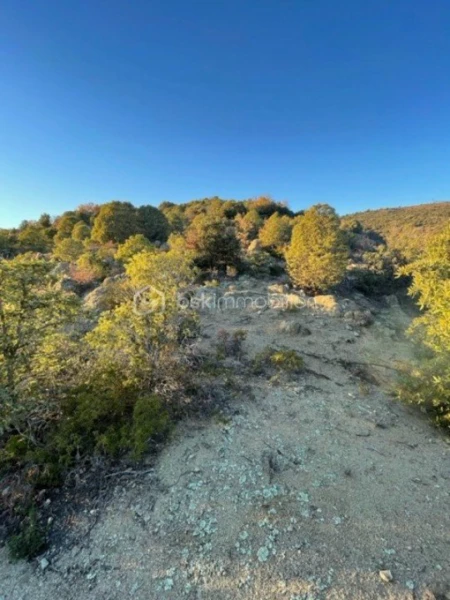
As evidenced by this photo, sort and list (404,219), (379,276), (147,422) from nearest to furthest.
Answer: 1. (147,422)
2. (379,276)
3. (404,219)

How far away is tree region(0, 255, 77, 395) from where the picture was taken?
3.94 metres

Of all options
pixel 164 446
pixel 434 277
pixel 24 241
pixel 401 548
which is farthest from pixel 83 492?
pixel 24 241

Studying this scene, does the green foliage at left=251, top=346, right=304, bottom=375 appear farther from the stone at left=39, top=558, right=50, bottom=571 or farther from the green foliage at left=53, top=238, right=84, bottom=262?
the green foliage at left=53, top=238, right=84, bottom=262

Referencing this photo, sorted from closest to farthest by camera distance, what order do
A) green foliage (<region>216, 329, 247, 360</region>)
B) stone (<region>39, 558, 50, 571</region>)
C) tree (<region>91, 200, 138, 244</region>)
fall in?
stone (<region>39, 558, 50, 571</region>) < green foliage (<region>216, 329, 247, 360</region>) < tree (<region>91, 200, 138, 244</region>)

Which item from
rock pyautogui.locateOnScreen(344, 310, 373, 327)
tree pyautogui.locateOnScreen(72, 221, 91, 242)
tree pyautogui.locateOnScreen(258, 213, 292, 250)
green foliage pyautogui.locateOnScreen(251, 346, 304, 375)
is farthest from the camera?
tree pyautogui.locateOnScreen(72, 221, 91, 242)

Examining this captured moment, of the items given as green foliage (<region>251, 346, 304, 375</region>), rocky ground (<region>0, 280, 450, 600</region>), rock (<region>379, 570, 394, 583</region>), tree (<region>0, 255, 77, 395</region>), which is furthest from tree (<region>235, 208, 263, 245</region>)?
rock (<region>379, 570, 394, 583</region>)

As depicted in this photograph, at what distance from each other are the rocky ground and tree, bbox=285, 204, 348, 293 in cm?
794

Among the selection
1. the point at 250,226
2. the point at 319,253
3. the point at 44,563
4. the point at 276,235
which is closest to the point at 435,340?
the point at 44,563

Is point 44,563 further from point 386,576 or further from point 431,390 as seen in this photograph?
point 431,390

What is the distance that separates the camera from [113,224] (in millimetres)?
22109

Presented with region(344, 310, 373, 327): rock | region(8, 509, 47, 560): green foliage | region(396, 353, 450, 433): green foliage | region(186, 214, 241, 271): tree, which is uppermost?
region(186, 214, 241, 271): tree

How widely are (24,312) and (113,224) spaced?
19.7 meters

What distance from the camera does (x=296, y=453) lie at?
453 centimetres

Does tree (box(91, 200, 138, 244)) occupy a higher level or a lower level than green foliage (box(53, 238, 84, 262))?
higher
